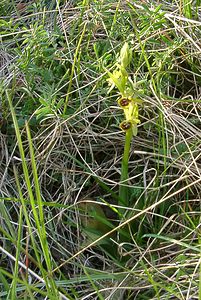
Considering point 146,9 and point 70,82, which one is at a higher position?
point 146,9

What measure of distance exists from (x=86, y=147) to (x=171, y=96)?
27 centimetres

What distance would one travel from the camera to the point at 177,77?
1.61 m

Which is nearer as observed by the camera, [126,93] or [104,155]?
[126,93]

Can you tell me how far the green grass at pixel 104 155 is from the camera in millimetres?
1286

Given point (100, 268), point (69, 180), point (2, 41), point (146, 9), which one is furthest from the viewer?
point (2, 41)

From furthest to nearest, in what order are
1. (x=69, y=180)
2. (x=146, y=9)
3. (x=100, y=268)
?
(x=146, y=9) < (x=69, y=180) < (x=100, y=268)

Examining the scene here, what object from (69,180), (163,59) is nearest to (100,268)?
(69,180)

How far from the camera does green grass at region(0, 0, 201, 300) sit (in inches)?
50.6

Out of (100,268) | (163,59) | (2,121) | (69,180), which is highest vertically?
(163,59)

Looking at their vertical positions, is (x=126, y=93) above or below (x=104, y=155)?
above

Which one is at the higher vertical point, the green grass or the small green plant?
the small green plant

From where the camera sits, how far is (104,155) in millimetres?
1540

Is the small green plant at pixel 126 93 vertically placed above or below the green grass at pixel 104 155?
above

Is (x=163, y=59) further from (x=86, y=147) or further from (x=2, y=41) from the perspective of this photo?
(x=2, y=41)
